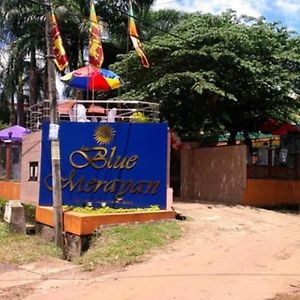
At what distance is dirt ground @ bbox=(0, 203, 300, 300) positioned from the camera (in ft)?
24.8

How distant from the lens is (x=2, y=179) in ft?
65.9

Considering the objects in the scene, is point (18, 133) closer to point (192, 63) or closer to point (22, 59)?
point (22, 59)

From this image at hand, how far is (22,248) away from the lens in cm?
1134

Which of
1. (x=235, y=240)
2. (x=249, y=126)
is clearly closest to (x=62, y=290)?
(x=235, y=240)

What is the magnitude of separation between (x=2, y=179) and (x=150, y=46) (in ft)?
23.4

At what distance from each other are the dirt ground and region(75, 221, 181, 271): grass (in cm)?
26

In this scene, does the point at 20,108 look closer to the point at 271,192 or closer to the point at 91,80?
the point at 91,80

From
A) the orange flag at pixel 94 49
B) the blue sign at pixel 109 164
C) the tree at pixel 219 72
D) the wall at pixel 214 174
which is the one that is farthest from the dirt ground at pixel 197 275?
the tree at pixel 219 72

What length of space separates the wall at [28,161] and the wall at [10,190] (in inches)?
63.3

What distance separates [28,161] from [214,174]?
6.36 m

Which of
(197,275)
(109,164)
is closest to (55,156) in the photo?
(109,164)

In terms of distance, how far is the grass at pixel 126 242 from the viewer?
9.96 metres

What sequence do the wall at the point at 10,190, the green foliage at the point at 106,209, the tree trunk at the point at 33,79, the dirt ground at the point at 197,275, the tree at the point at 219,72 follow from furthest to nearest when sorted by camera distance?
the tree trunk at the point at 33,79
the wall at the point at 10,190
the tree at the point at 219,72
the green foliage at the point at 106,209
the dirt ground at the point at 197,275

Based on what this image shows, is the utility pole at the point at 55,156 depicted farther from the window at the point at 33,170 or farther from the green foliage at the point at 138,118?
the window at the point at 33,170
